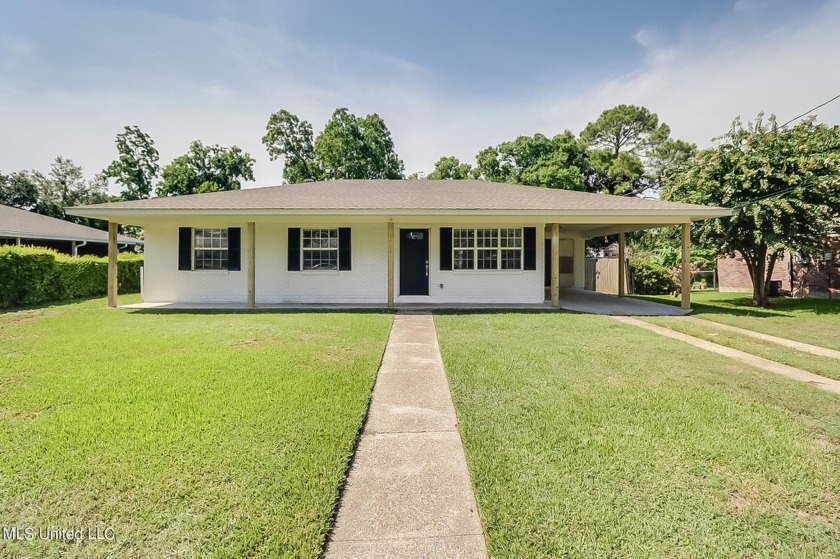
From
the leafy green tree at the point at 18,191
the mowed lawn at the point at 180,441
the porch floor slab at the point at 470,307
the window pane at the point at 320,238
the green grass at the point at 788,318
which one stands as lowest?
the mowed lawn at the point at 180,441

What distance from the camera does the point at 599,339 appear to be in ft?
21.6

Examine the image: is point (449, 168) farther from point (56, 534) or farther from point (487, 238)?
point (56, 534)

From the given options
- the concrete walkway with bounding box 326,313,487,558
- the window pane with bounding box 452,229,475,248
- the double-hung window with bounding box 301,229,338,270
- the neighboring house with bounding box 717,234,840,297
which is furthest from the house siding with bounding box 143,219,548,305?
the neighboring house with bounding box 717,234,840,297

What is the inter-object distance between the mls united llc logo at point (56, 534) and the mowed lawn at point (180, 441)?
3cm

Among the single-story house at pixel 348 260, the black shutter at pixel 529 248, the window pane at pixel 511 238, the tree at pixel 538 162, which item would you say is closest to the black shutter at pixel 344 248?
the single-story house at pixel 348 260

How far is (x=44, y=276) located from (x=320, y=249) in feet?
26.4

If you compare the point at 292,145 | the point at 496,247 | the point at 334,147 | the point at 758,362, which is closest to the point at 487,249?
the point at 496,247

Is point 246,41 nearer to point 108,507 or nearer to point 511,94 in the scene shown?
point 511,94

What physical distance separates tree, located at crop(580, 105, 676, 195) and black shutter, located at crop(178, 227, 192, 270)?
2484 cm

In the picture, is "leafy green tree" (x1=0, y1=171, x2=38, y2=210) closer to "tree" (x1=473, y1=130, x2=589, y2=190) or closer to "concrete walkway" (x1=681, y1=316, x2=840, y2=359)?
"tree" (x1=473, y1=130, x2=589, y2=190)

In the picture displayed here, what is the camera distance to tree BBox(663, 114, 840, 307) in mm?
9945

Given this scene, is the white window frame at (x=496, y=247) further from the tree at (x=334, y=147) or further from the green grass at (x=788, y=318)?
the tree at (x=334, y=147)

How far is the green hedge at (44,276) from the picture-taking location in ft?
32.7

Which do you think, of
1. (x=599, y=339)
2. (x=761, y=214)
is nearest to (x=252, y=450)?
(x=599, y=339)
